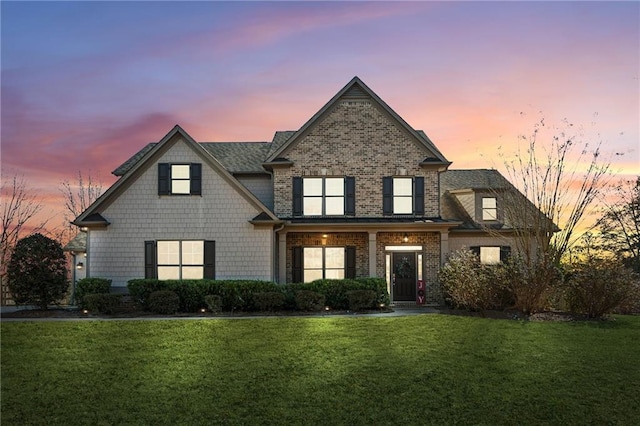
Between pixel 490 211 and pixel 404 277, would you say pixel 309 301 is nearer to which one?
pixel 404 277

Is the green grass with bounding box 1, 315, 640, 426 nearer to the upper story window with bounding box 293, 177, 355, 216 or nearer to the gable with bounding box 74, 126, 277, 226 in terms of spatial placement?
the gable with bounding box 74, 126, 277, 226

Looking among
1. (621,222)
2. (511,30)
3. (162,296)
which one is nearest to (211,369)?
(162,296)

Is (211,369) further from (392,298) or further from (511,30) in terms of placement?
(511,30)

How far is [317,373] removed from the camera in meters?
10.9

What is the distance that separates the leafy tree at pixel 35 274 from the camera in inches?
706

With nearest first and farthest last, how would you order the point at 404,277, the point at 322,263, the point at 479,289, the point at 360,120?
the point at 479,289
the point at 322,263
the point at 404,277
the point at 360,120

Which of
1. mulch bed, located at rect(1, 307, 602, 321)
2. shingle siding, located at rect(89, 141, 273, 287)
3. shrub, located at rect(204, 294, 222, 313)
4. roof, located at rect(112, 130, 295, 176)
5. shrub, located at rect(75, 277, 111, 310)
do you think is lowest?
mulch bed, located at rect(1, 307, 602, 321)

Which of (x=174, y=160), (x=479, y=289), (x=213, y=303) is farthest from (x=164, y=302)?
(x=479, y=289)

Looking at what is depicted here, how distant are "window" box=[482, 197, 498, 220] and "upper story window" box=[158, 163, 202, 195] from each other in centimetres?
1330

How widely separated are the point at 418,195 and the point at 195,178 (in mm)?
9659

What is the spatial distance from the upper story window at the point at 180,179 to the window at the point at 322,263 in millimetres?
5145

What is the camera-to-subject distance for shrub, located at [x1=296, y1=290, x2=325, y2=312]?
59.0ft

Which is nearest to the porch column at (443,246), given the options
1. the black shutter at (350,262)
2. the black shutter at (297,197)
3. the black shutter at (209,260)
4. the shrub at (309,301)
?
the black shutter at (350,262)

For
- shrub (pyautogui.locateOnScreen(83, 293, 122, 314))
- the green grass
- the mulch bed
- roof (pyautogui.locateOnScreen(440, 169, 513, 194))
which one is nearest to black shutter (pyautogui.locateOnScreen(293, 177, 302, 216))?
the mulch bed
